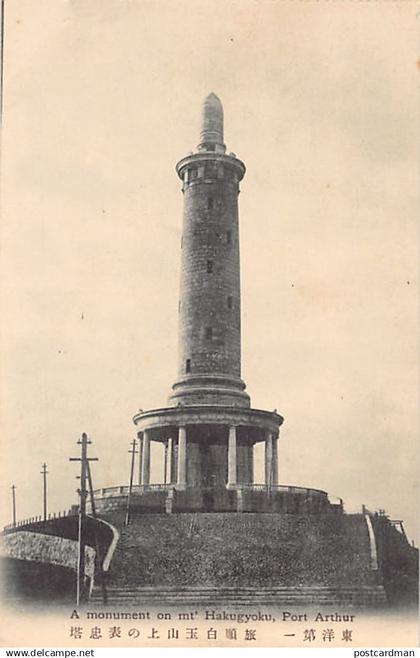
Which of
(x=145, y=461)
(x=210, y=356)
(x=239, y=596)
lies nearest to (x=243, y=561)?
(x=239, y=596)

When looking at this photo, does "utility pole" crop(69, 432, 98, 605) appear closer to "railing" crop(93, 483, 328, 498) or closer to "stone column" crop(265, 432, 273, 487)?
"railing" crop(93, 483, 328, 498)

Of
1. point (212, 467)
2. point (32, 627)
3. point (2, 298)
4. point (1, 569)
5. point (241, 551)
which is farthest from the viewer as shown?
point (212, 467)

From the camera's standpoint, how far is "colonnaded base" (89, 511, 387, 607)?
30922 mm

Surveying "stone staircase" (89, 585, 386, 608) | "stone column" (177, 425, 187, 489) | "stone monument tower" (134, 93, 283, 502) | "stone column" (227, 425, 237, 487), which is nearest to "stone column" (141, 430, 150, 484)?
"stone monument tower" (134, 93, 283, 502)

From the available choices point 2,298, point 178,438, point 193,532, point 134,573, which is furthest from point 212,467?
point 2,298

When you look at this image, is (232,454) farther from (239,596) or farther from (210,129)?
(210,129)

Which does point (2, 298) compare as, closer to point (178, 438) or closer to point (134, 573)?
point (134, 573)

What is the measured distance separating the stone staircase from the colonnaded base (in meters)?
0.03

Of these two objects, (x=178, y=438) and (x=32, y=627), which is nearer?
(x=32, y=627)

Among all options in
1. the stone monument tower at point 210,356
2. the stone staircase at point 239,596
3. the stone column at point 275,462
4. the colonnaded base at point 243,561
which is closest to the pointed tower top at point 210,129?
the stone monument tower at point 210,356

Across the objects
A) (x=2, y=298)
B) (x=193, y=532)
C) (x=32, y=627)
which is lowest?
(x=32, y=627)

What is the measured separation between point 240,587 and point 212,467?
48.9 ft

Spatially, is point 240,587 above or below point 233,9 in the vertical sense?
below

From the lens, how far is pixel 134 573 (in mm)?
32156
